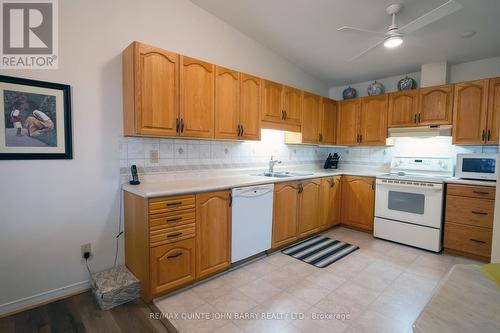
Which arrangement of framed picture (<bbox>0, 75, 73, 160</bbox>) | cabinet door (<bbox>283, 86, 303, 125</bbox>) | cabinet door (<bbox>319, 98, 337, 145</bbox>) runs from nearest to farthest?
framed picture (<bbox>0, 75, 73, 160</bbox>), cabinet door (<bbox>283, 86, 303, 125</bbox>), cabinet door (<bbox>319, 98, 337, 145</bbox>)

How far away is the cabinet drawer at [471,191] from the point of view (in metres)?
2.77

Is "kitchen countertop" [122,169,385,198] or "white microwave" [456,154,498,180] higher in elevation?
"white microwave" [456,154,498,180]

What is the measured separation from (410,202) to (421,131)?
101cm

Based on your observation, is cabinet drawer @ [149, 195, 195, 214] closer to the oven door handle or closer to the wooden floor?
the wooden floor

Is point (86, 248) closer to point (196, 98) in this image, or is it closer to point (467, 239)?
point (196, 98)

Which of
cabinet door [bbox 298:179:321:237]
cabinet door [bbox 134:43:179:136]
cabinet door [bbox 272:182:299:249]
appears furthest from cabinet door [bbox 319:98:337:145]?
cabinet door [bbox 134:43:179:136]

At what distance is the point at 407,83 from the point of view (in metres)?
3.70

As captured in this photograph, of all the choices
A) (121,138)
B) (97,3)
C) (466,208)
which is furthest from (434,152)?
(97,3)

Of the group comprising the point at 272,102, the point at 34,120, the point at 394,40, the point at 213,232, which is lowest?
the point at 213,232

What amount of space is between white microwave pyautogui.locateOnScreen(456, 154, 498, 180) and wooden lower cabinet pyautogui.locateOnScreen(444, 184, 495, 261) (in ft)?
0.78

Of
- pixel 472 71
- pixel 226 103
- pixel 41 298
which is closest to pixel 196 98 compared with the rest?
pixel 226 103

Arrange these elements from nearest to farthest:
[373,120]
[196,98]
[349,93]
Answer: [196,98] → [373,120] → [349,93]

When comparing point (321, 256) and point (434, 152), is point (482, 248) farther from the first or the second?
point (321, 256)

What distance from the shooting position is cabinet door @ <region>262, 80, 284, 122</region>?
314cm
